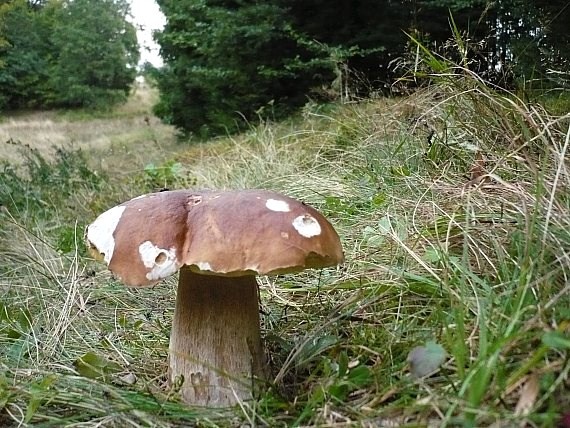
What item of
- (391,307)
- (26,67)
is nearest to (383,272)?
(391,307)

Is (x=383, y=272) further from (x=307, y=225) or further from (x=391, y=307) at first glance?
(x=307, y=225)

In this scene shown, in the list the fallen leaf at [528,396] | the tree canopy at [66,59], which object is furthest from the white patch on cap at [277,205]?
the tree canopy at [66,59]

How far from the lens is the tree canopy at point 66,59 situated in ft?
57.8

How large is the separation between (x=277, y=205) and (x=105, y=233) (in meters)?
0.40

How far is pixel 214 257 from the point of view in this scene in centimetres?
118

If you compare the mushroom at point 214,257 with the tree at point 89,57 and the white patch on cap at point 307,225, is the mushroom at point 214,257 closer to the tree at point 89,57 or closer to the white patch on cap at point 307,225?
the white patch on cap at point 307,225

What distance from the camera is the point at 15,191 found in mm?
3764

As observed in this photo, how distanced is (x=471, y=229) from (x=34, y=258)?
6.79 ft

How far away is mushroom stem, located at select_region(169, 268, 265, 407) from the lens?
142 cm

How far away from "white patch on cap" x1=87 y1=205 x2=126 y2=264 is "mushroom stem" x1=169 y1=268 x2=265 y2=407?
0.22 m

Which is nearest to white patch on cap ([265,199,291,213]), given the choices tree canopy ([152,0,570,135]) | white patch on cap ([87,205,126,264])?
white patch on cap ([87,205,126,264])

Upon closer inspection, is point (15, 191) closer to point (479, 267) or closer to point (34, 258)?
point (34, 258)

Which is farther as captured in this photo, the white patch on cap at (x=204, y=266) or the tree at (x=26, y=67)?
the tree at (x=26, y=67)

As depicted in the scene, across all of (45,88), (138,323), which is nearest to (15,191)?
(138,323)
